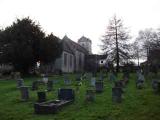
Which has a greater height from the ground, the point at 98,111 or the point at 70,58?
the point at 70,58

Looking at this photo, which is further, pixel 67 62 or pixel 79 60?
pixel 79 60

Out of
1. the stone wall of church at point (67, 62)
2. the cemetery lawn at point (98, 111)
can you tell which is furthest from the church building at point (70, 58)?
the cemetery lawn at point (98, 111)

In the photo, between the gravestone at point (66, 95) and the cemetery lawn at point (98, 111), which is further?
the gravestone at point (66, 95)

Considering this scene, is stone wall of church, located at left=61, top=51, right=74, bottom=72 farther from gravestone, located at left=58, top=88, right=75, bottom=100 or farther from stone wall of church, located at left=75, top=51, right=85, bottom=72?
gravestone, located at left=58, top=88, right=75, bottom=100

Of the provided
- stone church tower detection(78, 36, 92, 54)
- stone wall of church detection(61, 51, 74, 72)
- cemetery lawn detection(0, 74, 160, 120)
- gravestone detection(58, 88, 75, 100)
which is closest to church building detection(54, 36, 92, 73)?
stone wall of church detection(61, 51, 74, 72)

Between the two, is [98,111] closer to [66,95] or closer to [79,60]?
[66,95]

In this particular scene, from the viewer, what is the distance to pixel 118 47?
49.0 meters

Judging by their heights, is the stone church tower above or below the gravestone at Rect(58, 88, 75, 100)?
above

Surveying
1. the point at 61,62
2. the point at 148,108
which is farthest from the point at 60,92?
the point at 61,62

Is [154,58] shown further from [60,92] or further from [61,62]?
[60,92]

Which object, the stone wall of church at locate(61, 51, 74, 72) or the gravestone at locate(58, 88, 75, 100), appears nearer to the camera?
the gravestone at locate(58, 88, 75, 100)

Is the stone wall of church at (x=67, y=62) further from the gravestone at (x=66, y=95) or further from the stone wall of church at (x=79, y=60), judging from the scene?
the gravestone at (x=66, y=95)

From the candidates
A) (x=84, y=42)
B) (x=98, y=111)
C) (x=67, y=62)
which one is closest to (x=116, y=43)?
(x=67, y=62)

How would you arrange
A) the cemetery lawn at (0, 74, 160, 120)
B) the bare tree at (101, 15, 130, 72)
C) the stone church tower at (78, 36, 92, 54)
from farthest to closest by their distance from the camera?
the stone church tower at (78, 36, 92, 54)
the bare tree at (101, 15, 130, 72)
the cemetery lawn at (0, 74, 160, 120)
